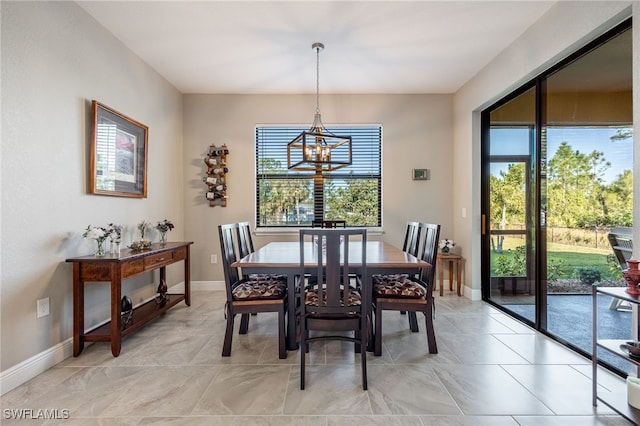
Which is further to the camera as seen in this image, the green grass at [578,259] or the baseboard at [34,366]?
the green grass at [578,259]

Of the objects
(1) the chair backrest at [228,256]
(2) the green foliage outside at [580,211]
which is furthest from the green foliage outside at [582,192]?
(1) the chair backrest at [228,256]

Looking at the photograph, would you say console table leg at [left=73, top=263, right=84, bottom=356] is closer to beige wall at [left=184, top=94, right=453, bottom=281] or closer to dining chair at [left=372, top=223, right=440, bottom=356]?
beige wall at [left=184, top=94, right=453, bottom=281]

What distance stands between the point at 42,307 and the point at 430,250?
2.90m

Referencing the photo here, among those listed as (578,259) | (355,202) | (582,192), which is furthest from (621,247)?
(355,202)

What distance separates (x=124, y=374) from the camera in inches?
80.4

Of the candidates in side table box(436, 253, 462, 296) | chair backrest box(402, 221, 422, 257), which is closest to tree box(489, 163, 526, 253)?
side table box(436, 253, 462, 296)

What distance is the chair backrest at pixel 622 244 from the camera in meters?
1.96

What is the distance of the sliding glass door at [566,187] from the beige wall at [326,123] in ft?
2.86

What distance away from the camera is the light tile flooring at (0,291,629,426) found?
1.61 m

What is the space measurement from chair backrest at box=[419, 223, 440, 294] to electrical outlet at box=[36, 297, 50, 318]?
2.79 metres

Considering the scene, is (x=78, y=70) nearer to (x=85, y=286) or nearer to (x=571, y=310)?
(x=85, y=286)

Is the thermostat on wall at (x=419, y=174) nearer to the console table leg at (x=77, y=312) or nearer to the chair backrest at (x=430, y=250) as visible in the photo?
the chair backrest at (x=430, y=250)

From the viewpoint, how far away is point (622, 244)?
2.02 meters

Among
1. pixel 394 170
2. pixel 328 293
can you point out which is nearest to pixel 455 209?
pixel 394 170
